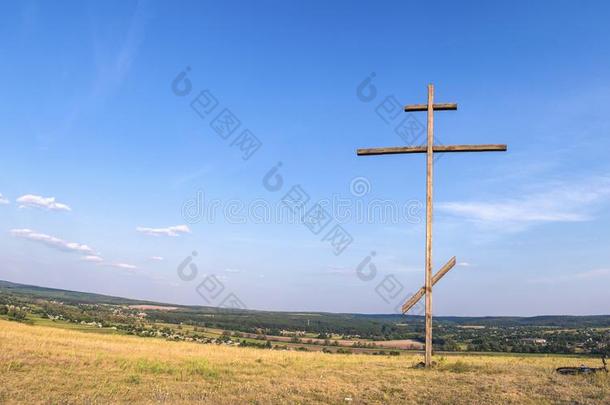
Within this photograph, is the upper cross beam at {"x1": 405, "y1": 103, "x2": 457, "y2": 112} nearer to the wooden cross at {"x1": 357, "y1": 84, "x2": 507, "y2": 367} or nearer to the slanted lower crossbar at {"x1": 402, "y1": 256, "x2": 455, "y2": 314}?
the wooden cross at {"x1": 357, "y1": 84, "x2": 507, "y2": 367}

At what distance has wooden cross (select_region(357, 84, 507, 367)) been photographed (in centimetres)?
1590

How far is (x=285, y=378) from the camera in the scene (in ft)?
44.8

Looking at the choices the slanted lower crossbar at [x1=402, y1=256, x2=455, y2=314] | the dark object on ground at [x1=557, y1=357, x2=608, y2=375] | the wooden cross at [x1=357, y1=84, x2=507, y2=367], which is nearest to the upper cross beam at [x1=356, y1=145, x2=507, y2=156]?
the wooden cross at [x1=357, y1=84, x2=507, y2=367]

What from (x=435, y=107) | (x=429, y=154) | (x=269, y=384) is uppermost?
(x=435, y=107)

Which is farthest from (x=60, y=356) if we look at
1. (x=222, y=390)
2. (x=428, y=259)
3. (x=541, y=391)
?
(x=541, y=391)

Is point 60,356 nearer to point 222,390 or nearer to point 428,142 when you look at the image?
point 222,390

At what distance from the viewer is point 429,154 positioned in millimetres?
16828

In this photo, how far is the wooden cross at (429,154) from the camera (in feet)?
52.2

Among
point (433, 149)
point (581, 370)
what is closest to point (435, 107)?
point (433, 149)

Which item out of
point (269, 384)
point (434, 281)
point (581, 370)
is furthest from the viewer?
point (434, 281)

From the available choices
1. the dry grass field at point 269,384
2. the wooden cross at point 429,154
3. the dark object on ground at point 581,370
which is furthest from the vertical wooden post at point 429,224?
the dark object on ground at point 581,370

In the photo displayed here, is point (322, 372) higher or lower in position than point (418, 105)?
lower

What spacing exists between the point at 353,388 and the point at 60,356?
10.7 meters

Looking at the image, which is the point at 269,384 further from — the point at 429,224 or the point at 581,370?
the point at 581,370
